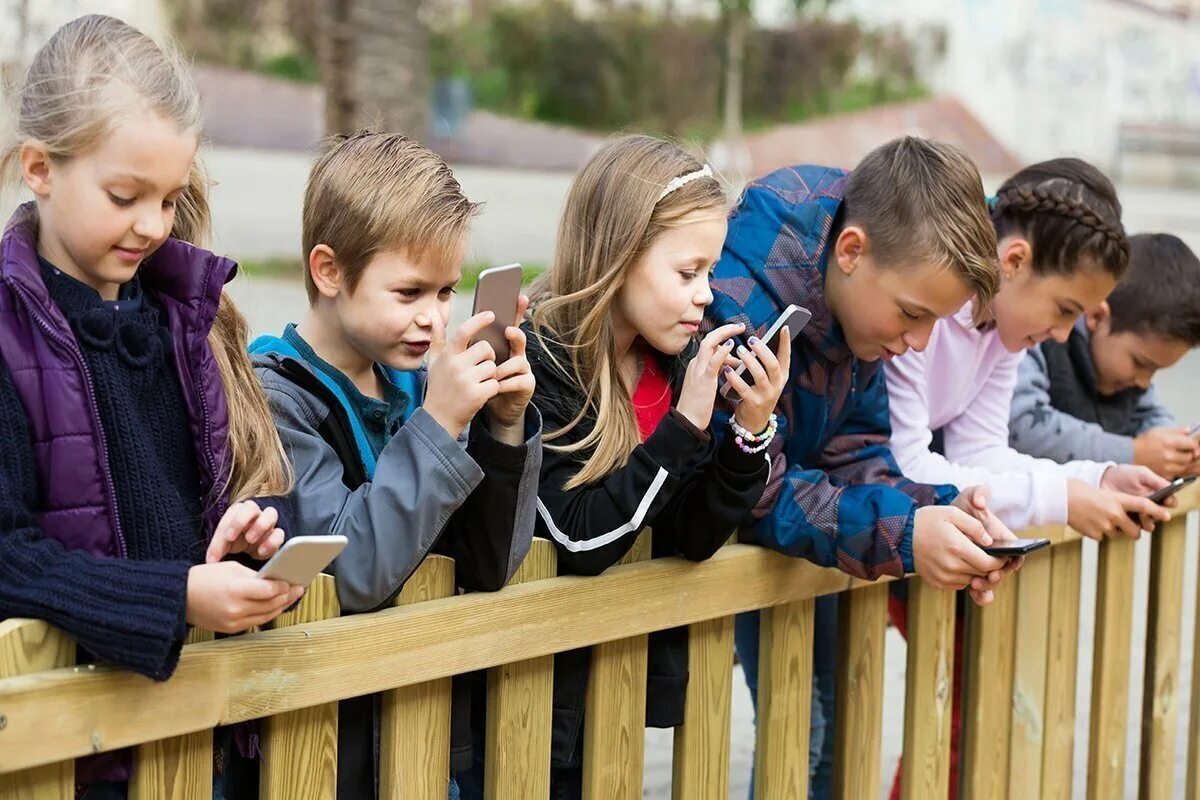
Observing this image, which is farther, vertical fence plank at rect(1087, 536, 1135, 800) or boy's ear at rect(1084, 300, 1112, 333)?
boy's ear at rect(1084, 300, 1112, 333)

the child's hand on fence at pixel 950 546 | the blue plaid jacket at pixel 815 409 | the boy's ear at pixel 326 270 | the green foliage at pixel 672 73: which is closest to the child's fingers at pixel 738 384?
the blue plaid jacket at pixel 815 409

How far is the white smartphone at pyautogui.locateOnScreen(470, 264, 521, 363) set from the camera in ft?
6.83

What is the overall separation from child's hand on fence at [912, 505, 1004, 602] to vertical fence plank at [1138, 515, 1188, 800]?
3.90 feet

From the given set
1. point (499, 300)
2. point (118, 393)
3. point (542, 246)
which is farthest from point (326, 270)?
point (542, 246)

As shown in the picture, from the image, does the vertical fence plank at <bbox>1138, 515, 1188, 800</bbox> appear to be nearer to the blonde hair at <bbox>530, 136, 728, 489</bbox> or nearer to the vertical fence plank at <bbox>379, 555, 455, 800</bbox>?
the blonde hair at <bbox>530, 136, 728, 489</bbox>

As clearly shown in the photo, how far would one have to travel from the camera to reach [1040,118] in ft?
83.9

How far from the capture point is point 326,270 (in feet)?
7.77

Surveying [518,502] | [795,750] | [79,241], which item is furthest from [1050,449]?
[79,241]

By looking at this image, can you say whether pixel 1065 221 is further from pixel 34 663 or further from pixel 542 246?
pixel 542 246

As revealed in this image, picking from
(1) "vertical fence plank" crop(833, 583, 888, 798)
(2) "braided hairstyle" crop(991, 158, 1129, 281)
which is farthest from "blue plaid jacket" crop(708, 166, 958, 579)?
(2) "braided hairstyle" crop(991, 158, 1129, 281)

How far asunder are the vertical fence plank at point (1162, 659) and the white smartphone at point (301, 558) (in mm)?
2535

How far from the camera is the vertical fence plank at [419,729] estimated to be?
225 centimetres

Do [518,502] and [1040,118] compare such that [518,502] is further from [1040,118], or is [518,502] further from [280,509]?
[1040,118]

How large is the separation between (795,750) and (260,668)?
122cm
